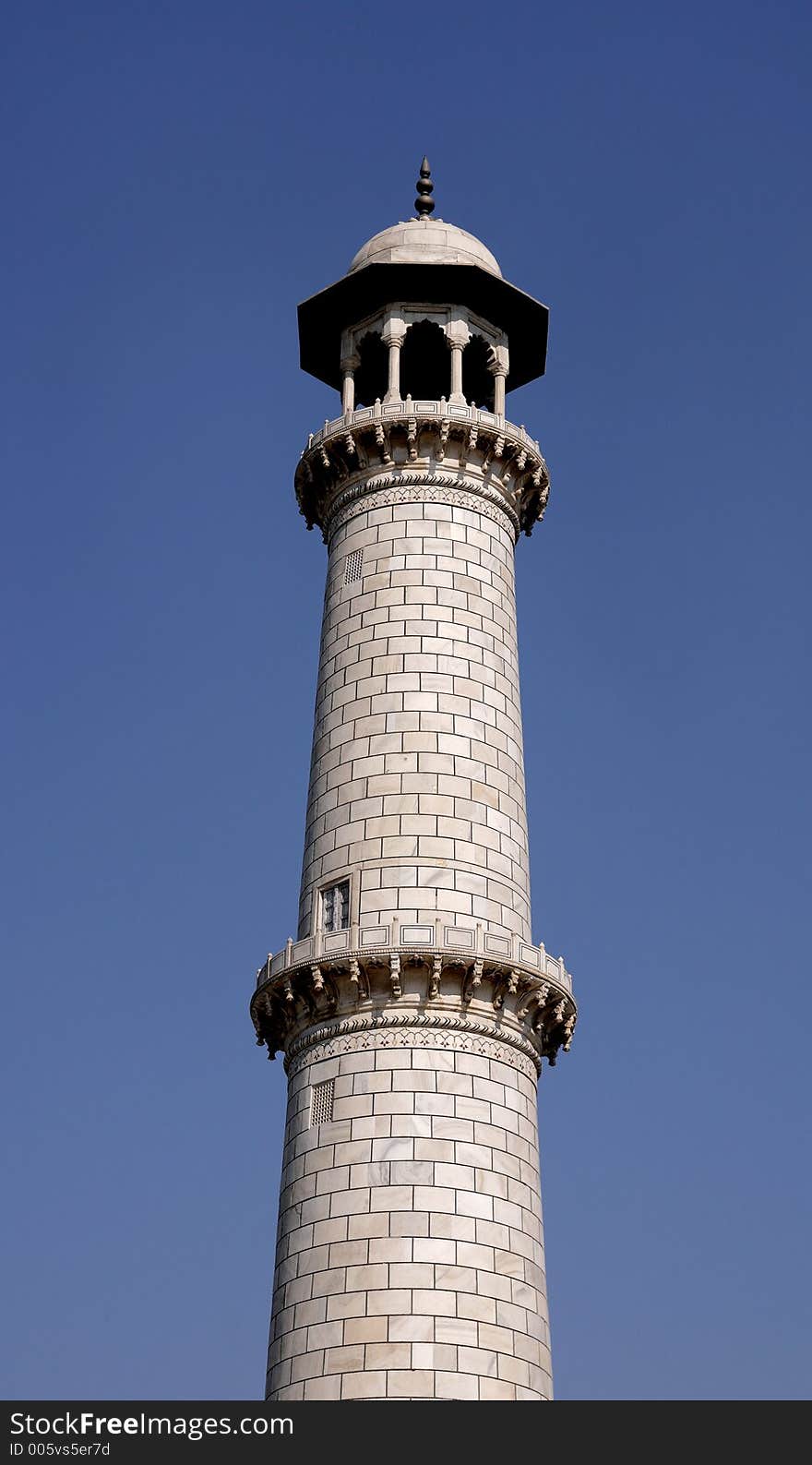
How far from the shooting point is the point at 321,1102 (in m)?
35.7

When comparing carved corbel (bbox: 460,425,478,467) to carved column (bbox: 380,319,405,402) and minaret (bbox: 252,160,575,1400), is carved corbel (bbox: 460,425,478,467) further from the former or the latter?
carved column (bbox: 380,319,405,402)

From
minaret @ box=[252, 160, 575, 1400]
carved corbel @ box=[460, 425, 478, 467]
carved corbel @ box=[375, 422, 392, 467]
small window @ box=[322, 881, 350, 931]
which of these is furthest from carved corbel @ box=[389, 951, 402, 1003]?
carved corbel @ box=[460, 425, 478, 467]

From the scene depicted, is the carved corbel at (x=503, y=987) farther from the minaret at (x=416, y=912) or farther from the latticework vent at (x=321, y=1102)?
the latticework vent at (x=321, y=1102)

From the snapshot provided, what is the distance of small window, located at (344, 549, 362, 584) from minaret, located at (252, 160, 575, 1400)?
0.08 m

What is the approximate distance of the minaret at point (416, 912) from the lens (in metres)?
33.3

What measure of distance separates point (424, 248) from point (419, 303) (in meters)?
1.44

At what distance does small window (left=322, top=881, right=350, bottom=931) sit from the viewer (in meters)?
37.4

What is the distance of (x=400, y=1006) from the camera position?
35906mm

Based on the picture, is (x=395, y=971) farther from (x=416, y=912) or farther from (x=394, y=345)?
(x=394, y=345)

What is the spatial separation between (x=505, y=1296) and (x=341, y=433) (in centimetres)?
1924

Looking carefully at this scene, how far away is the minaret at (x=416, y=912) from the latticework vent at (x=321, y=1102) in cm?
5

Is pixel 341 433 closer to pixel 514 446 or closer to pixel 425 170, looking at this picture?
pixel 514 446

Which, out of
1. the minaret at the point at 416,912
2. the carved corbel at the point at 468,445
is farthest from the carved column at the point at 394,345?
the carved corbel at the point at 468,445
